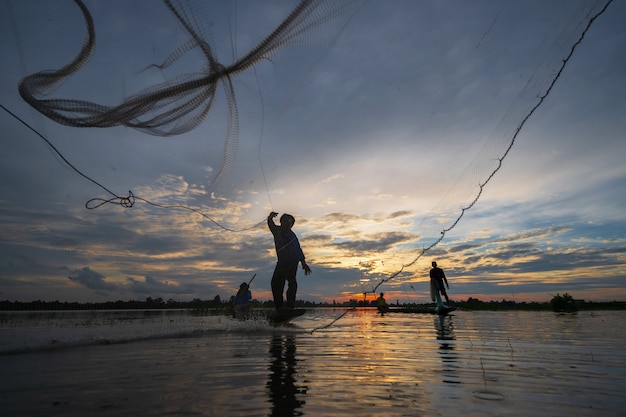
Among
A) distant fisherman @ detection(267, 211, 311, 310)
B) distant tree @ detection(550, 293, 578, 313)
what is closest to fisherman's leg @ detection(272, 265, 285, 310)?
distant fisherman @ detection(267, 211, 311, 310)

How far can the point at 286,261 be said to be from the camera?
14.1 metres

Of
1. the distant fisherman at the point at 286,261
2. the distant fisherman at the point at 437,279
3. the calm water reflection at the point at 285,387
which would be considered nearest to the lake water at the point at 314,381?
the calm water reflection at the point at 285,387

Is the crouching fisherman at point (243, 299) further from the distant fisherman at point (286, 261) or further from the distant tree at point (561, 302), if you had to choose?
the distant tree at point (561, 302)

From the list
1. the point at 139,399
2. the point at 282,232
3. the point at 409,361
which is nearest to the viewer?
the point at 139,399

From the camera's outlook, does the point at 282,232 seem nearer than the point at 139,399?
No

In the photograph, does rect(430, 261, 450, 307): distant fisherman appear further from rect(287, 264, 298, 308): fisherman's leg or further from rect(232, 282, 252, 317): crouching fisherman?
rect(232, 282, 252, 317): crouching fisherman

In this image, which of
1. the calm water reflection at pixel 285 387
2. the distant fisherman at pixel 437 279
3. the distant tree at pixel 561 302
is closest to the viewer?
the calm water reflection at pixel 285 387

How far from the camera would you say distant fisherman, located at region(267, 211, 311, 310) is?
14.0 m

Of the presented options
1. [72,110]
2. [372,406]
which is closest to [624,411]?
[372,406]

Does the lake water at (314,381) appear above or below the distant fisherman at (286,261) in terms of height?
below

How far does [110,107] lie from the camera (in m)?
7.61

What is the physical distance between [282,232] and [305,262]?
5.50ft

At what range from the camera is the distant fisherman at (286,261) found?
14.0 metres

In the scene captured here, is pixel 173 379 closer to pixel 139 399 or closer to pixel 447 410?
pixel 139 399
